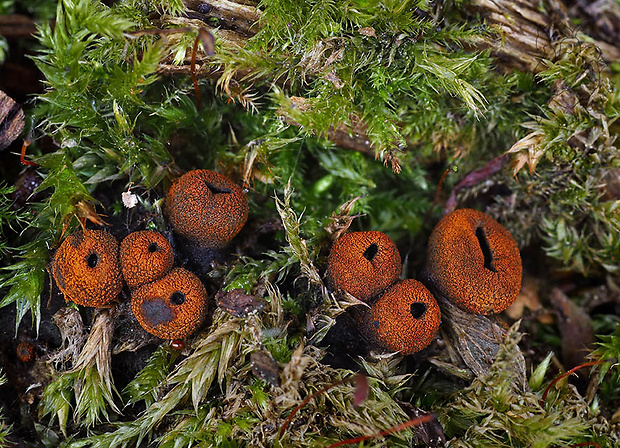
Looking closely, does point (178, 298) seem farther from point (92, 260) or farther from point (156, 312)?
point (92, 260)

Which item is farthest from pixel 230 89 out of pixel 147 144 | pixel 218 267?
pixel 218 267

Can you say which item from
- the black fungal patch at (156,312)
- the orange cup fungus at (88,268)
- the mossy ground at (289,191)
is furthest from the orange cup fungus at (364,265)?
the orange cup fungus at (88,268)

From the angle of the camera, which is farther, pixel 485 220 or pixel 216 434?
pixel 485 220

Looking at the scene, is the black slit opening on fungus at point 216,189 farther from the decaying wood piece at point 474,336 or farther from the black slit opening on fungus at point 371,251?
the decaying wood piece at point 474,336

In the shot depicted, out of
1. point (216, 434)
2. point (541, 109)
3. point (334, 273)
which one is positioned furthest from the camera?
point (541, 109)

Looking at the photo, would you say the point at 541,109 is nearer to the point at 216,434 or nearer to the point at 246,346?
the point at 246,346

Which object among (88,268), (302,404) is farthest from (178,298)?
(302,404)

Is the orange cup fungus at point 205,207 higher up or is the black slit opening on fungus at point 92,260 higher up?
the orange cup fungus at point 205,207
